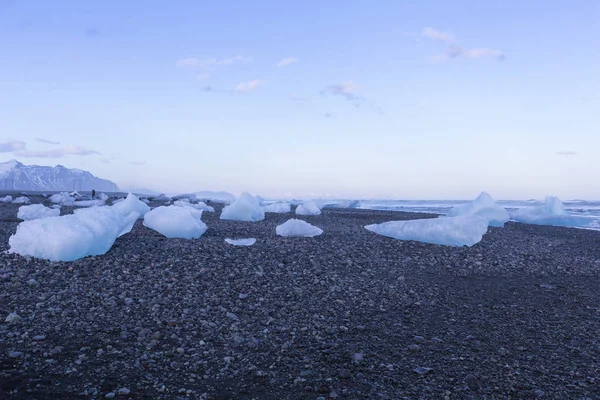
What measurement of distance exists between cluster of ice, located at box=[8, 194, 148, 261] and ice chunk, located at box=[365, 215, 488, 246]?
542cm

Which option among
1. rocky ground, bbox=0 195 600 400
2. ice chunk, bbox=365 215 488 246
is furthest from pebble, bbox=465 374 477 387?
Result: ice chunk, bbox=365 215 488 246

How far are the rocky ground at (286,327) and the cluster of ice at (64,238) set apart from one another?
0.62 feet

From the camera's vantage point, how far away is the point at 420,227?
8.53m

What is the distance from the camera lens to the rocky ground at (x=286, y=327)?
2.90 meters

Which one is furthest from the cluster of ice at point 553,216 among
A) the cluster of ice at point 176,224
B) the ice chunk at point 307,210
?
the cluster of ice at point 176,224

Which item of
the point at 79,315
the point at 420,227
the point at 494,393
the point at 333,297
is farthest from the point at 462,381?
the point at 420,227

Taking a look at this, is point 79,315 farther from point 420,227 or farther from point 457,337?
point 420,227

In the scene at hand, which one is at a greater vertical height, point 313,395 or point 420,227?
point 420,227

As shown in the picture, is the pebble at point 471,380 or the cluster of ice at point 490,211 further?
the cluster of ice at point 490,211

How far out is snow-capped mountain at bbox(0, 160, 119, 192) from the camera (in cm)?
9456

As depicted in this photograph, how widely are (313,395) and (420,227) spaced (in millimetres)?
6224

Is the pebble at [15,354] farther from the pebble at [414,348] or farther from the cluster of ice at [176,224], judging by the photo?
the cluster of ice at [176,224]

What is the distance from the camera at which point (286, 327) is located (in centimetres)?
394

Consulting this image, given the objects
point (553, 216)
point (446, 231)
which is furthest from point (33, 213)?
point (553, 216)
